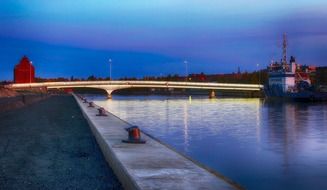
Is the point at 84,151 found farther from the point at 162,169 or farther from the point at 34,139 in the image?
the point at 162,169

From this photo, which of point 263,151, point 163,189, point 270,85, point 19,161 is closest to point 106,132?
point 19,161

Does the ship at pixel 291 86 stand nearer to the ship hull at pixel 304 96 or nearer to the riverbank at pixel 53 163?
the ship hull at pixel 304 96

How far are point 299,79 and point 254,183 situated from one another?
116m

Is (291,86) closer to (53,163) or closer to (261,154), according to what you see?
(261,154)

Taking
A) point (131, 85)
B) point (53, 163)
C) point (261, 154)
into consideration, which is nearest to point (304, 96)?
point (131, 85)

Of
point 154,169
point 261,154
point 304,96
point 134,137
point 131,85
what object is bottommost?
point 304,96

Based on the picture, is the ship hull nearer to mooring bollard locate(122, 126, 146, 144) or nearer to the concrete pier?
mooring bollard locate(122, 126, 146, 144)

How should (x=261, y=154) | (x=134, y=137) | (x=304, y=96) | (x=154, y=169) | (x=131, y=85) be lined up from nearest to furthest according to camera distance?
(x=154, y=169), (x=134, y=137), (x=261, y=154), (x=304, y=96), (x=131, y=85)

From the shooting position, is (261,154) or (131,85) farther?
(131,85)

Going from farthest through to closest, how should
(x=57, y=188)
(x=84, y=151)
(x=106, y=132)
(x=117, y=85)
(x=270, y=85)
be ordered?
(x=117, y=85) < (x=270, y=85) < (x=106, y=132) < (x=84, y=151) < (x=57, y=188)

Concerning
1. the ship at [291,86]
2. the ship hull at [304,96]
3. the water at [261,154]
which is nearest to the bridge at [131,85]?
the ship at [291,86]

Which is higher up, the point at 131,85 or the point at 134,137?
the point at 131,85

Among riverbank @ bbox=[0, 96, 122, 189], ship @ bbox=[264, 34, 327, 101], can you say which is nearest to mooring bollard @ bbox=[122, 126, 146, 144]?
riverbank @ bbox=[0, 96, 122, 189]

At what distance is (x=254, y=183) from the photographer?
1272 cm
